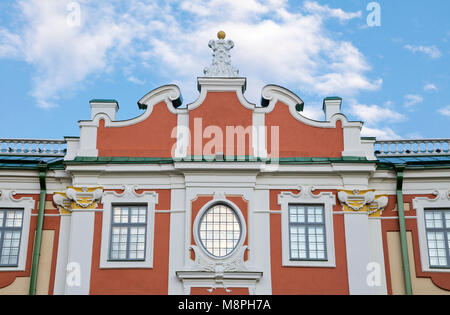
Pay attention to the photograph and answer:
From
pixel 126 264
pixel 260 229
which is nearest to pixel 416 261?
pixel 260 229

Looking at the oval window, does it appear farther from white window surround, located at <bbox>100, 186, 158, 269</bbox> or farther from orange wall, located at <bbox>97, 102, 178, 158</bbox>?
orange wall, located at <bbox>97, 102, 178, 158</bbox>

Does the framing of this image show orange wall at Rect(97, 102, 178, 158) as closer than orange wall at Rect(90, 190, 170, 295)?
No

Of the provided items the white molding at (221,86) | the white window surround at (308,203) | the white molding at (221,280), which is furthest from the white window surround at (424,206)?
the white molding at (221,86)

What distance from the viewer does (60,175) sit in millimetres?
20703

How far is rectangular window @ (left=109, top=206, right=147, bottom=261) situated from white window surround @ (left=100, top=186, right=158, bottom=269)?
0.14m

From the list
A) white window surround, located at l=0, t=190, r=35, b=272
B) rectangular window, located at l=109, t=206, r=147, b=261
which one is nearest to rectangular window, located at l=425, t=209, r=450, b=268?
rectangular window, located at l=109, t=206, r=147, b=261

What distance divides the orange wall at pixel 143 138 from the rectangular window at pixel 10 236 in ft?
10.9

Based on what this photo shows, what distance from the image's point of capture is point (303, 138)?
822 inches

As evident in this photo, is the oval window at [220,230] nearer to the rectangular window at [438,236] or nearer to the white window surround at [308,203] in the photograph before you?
the white window surround at [308,203]

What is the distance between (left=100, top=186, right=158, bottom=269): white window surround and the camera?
63.3 ft

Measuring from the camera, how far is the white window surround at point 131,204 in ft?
63.3

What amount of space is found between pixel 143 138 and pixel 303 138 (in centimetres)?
514
